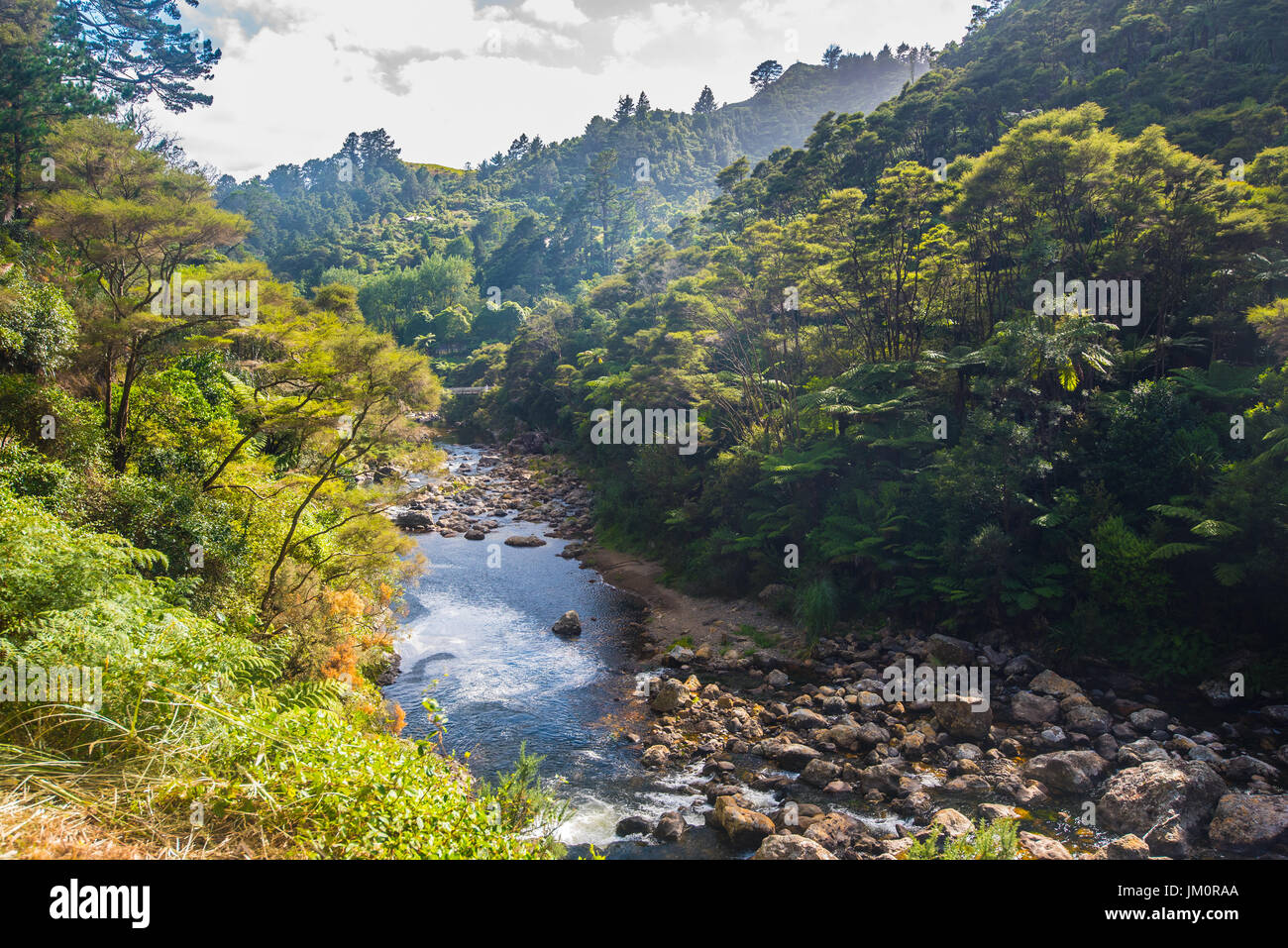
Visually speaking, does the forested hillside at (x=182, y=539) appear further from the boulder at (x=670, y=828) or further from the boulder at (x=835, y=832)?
the boulder at (x=835, y=832)

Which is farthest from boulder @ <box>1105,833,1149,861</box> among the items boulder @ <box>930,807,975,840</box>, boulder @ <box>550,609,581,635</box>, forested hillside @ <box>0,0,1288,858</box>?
boulder @ <box>550,609,581,635</box>

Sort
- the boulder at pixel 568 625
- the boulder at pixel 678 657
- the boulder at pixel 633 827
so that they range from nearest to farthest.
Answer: the boulder at pixel 633 827, the boulder at pixel 678 657, the boulder at pixel 568 625

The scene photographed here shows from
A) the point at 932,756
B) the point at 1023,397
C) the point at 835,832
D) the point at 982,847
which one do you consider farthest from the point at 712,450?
the point at 982,847

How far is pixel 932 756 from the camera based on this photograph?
12867mm

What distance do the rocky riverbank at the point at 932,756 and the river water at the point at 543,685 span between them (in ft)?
1.76

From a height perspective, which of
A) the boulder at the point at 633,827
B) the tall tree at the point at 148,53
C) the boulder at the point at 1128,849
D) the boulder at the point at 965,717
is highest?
the tall tree at the point at 148,53

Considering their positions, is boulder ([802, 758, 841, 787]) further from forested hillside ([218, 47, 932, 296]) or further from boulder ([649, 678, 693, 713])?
forested hillside ([218, 47, 932, 296])

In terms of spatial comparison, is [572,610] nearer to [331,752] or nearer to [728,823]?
[728,823]

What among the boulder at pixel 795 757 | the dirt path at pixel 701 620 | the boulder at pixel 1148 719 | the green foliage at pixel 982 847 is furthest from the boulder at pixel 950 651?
the green foliage at pixel 982 847

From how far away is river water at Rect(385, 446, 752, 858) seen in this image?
12047mm

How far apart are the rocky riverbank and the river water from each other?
1.76 ft

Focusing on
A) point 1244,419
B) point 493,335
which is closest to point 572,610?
point 1244,419

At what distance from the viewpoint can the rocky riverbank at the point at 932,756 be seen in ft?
33.1

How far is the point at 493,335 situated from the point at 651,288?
1221 inches
